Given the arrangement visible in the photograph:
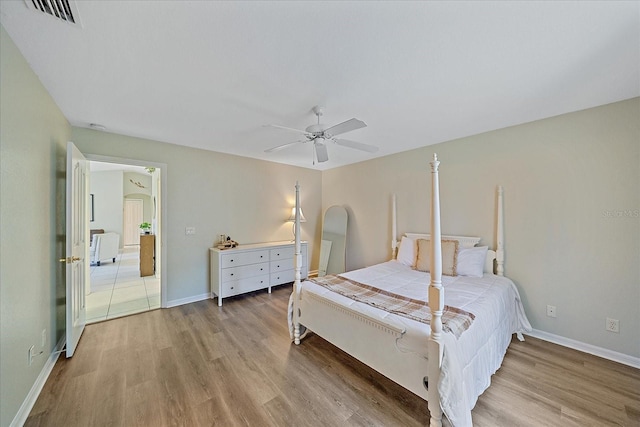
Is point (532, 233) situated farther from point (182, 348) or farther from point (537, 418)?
point (182, 348)

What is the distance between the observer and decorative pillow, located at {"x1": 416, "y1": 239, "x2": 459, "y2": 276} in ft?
9.44

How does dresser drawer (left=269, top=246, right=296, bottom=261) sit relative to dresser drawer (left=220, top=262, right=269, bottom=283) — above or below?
above

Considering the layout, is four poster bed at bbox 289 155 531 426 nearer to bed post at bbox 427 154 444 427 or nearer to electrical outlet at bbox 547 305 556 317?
bed post at bbox 427 154 444 427

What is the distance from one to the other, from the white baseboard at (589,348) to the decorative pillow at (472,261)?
834mm

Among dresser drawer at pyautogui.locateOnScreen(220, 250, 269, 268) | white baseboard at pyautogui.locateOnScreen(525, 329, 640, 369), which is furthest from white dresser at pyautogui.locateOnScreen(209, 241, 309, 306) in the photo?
white baseboard at pyautogui.locateOnScreen(525, 329, 640, 369)

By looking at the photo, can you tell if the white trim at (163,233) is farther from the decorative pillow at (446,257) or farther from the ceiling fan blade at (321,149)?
the decorative pillow at (446,257)

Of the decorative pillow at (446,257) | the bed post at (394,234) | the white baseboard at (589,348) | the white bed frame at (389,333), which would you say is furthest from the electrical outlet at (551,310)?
the white bed frame at (389,333)

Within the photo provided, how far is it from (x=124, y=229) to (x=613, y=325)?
11.5m

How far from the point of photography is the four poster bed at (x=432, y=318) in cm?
143

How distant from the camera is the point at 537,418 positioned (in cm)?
158

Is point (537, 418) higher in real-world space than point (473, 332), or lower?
lower

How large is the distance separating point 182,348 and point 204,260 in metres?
1.58

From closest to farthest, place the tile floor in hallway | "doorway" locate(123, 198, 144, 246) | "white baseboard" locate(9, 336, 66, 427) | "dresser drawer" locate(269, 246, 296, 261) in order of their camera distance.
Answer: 1. "white baseboard" locate(9, 336, 66, 427)
2. the tile floor in hallway
3. "dresser drawer" locate(269, 246, 296, 261)
4. "doorway" locate(123, 198, 144, 246)

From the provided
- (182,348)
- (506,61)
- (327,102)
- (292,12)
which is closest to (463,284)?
(506,61)
